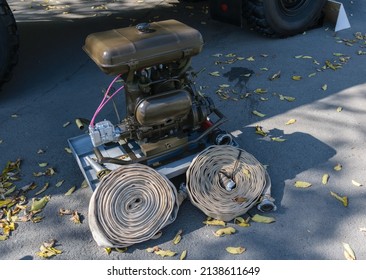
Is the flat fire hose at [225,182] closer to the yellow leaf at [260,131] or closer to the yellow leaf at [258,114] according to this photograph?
the yellow leaf at [260,131]

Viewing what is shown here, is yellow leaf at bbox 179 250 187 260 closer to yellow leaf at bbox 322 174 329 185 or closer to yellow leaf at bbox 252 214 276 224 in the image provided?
yellow leaf at bbox 252 214 276 224

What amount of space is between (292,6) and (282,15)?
0.30m

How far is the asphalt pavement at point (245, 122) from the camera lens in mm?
2236

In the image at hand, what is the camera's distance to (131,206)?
2.32 m

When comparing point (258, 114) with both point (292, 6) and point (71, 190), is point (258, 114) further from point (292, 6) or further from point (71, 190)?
point (292, 6)

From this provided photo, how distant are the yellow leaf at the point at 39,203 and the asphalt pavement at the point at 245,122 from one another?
0.03 metres

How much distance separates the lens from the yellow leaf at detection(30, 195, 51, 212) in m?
2.50

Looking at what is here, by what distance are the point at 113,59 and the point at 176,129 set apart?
0.73 metres

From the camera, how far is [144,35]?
2.30m

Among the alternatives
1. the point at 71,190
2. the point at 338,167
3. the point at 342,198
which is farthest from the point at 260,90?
the point at 71,190

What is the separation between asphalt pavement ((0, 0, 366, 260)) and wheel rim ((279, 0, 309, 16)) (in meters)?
0.32

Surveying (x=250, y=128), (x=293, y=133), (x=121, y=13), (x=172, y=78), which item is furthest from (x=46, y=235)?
(x=121, y=13)

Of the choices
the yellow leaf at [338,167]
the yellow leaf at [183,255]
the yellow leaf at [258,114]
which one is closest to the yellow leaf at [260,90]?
the yellow leaf at [258,114]

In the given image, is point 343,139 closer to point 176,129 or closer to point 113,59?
point 176,129
